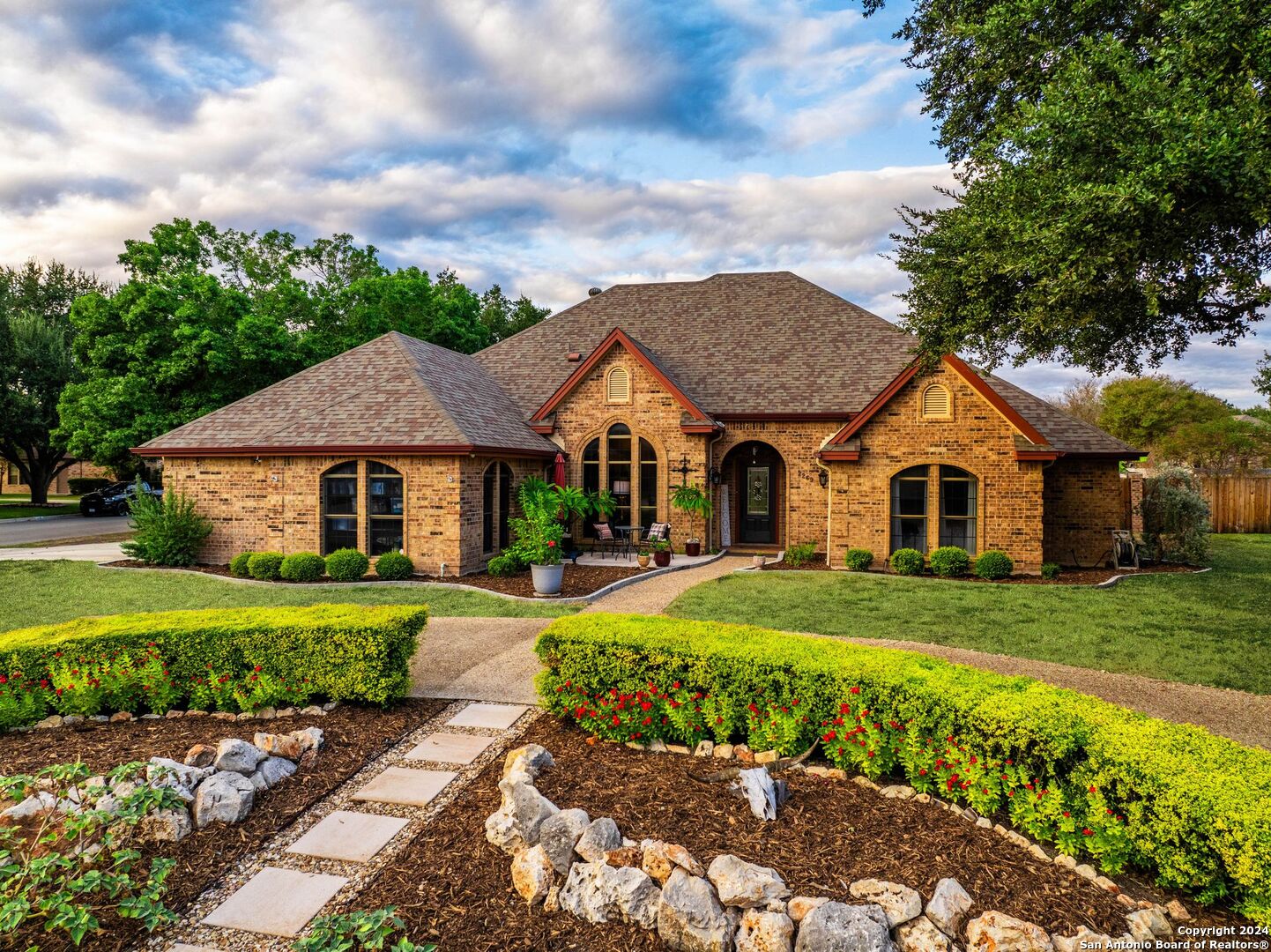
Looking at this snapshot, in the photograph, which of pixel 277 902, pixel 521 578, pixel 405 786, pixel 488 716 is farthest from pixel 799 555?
pixel 277 902

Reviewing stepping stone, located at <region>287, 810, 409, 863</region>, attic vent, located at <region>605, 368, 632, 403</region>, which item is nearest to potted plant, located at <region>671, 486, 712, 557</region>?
attic vent, located at <region>605, 368, 632, 403</region>

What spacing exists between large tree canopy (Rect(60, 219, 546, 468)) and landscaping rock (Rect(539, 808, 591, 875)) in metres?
24.1

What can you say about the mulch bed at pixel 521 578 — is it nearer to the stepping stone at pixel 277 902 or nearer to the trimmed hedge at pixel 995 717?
the trimmed hedge at pixel 995 717

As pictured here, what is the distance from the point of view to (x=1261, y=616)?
1092 cm

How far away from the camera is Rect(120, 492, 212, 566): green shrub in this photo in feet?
50.0

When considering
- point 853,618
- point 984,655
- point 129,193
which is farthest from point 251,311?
point 984,655

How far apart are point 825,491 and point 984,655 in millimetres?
9772

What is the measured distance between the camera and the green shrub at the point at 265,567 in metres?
14.0

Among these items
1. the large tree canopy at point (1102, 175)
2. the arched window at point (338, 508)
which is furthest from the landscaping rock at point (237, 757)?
the arched window at point (338, 508)

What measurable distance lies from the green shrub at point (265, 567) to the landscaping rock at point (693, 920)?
1330 centimetres

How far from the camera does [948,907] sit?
322 centimetres

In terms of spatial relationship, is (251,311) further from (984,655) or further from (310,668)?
(984,655)

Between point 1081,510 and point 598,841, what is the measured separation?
1717cm

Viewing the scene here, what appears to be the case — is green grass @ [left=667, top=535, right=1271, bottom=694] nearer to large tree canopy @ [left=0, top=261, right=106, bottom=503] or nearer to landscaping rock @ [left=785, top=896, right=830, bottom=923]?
landscaping rock @ [left=785, top=896, right=830, bottom=923]
